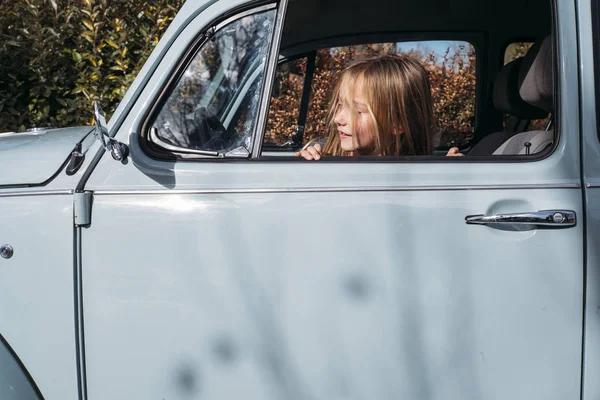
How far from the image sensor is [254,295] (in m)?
1.96

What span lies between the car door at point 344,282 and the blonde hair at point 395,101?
43cm

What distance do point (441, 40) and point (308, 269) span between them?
6.45 feet

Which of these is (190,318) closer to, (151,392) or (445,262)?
(151,392)

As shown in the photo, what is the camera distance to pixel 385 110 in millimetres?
2436

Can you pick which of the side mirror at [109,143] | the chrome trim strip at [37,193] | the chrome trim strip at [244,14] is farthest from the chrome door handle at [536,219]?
the chrome trim strip at [37,193]

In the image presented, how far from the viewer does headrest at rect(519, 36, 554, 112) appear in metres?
2.20

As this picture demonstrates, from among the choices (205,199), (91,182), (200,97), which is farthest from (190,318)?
(200,97)

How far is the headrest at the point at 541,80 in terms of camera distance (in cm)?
220

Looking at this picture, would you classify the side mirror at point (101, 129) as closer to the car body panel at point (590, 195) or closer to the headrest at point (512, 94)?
the car body panel at point (590, 195)

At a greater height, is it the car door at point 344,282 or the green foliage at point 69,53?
the green foliage at point 69,53

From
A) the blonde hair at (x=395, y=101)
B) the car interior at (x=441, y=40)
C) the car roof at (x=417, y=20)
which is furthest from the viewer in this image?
the car roof at (x=417, y=20)

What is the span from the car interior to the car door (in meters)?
1.08

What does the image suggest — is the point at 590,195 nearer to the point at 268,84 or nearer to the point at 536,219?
the point at 536,219

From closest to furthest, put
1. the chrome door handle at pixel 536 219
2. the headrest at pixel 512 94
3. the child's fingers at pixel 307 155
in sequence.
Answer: the chrome door handle at pixel 536 219
the child's fingers at pixel 307 155
the headrest at pixel 512 94
